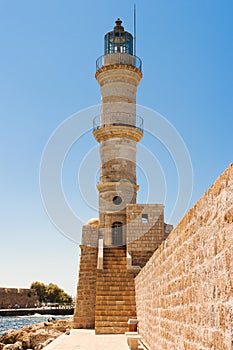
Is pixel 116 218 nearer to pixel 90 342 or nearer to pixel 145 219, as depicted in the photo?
pixel 145 219

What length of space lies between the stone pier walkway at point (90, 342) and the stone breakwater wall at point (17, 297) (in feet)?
119

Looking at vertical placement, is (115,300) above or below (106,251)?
below

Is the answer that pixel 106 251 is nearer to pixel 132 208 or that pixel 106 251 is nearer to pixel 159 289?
pixel 132 208

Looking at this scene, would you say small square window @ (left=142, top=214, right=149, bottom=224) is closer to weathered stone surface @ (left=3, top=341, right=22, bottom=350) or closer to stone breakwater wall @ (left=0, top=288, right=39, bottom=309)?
weathered stone surface @ (left=3, top=341, right=22, bottom=350)

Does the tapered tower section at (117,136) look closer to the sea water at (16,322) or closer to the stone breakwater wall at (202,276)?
the stone breakwater wall at (202,276)

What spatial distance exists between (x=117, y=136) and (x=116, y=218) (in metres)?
3.71

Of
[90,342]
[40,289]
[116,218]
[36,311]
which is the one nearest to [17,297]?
[36,311]

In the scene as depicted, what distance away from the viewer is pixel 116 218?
17312mm

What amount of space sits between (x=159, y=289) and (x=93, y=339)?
394cm

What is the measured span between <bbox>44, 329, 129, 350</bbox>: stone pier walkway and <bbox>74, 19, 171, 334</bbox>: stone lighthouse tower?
56 cm

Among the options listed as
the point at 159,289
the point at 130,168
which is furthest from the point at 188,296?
the point at 130,168

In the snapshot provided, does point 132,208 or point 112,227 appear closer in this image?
point 132,208

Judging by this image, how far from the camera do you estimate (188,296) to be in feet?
13.2

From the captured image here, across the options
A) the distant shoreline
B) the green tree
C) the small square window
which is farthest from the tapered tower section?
the green tree
